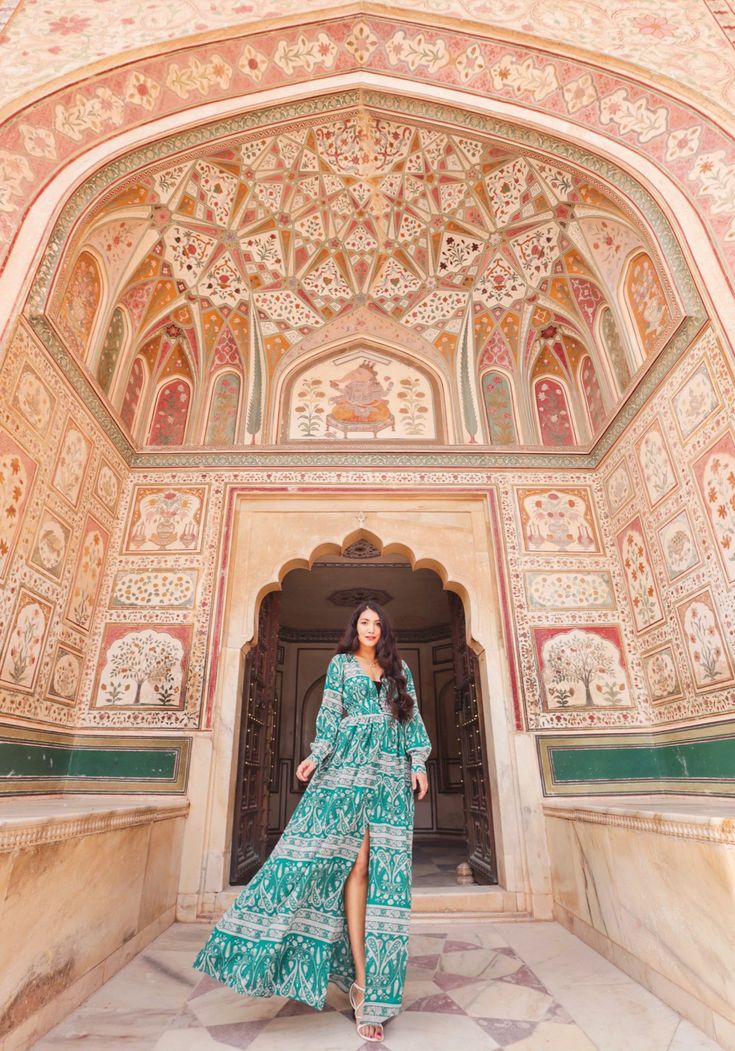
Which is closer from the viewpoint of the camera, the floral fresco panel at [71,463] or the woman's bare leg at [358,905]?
the woman's bare leg at [358,905]

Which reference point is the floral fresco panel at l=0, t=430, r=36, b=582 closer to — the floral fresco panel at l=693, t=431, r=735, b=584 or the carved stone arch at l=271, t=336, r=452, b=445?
the carved stone arch at l=271, t=336, r=452, b=445

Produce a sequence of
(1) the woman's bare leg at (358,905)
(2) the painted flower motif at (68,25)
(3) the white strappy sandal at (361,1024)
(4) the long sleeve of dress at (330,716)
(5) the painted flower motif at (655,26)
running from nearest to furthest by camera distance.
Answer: (3) the white strappy sandal at (361,1024)
(1) the woman's bare leg at (358,905)
(4) the long sleeve of dress at (330,716)
(2) the painted flower motif at (68,25)
(5) the painted flower motif at (655,26)

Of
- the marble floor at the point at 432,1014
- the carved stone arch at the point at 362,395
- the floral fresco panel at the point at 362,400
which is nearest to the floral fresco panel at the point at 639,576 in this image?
the carved stone arch at the point at 362,395

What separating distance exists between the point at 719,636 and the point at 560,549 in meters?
1.38

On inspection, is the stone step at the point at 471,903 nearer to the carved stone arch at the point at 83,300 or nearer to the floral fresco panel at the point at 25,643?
the floral fresco panel at the point at 25,643

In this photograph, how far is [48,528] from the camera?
12.3 feet

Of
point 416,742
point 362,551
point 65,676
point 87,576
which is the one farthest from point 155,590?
point 362,551

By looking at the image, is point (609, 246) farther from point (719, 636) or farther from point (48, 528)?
point (48, 528)

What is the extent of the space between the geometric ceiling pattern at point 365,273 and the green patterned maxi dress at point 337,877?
329 cm

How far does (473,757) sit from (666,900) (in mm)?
2502

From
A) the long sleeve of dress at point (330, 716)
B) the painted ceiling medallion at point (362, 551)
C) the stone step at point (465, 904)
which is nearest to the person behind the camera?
the long sleeve of dress at point (330, 716)

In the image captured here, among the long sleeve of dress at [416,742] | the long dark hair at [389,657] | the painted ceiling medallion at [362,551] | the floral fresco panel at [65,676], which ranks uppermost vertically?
the painted ceiling medallion at [362,551]

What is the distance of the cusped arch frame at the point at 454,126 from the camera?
3693 millimetres

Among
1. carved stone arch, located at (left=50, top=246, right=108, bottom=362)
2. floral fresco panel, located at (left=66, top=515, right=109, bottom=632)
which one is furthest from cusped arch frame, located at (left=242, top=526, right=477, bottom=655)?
carved stone arch, located at (left=50, top=246, right=108, bottom=362)
